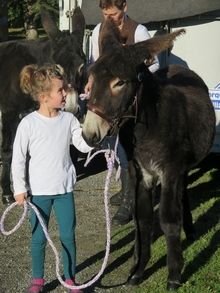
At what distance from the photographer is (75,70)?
665 cm

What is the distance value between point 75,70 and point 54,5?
18.2m

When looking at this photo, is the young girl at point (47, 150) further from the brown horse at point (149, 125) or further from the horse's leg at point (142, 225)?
the horse's leg at point (142, 225)

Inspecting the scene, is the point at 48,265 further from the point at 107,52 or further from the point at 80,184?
the point at 80,184

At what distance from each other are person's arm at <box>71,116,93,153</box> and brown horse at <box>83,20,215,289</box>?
167mm

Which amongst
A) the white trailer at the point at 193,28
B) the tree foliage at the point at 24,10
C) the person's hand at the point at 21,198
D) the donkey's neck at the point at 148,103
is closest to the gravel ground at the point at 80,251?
the person's hand at the point at 21,198

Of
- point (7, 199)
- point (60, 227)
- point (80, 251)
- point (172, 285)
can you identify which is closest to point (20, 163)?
point (60, 227)

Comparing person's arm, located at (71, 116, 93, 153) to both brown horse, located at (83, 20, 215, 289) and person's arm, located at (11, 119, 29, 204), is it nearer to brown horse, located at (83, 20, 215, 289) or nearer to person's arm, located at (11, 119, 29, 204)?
brown horse, located at (83, 20, 215, 289)

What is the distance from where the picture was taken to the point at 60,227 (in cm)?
477

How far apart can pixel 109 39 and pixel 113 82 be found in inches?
17.9

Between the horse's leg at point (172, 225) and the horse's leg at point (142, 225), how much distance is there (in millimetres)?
286

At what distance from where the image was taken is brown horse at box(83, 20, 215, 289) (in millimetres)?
4457

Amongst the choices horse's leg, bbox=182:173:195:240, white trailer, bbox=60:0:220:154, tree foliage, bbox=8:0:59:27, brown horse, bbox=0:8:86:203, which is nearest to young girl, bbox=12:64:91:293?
horse's leg, bbox=182:173:195:240

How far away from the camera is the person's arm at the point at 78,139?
4.60 m

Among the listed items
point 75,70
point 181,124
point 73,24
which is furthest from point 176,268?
point 73,24
